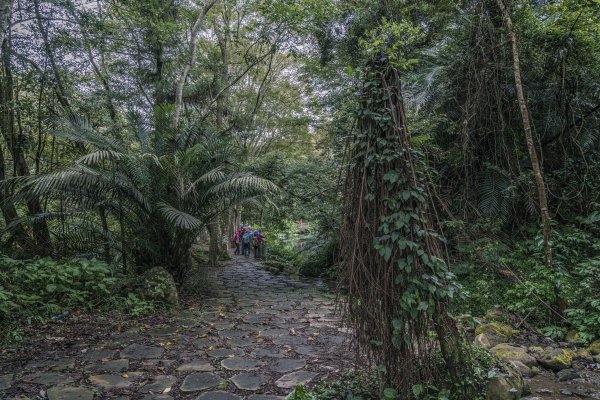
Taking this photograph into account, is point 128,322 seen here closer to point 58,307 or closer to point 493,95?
point 58,307

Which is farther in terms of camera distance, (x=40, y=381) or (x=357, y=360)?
(x=40, y=381)

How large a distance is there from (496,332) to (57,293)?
5.34 metres

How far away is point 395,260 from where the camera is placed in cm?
221

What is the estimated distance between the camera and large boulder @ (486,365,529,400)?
93.0 inches

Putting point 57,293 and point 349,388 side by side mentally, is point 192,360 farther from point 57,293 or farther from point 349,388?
point 57,293

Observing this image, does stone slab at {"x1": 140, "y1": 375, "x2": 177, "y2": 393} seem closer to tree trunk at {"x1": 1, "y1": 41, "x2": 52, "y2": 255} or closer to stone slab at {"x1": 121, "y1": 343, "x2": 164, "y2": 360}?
stone slab at {"x1": 121, "y1": 343, "x2": 164, "y2": 360}

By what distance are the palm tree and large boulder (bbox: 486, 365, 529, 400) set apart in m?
4.03

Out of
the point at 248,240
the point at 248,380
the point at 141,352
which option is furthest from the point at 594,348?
the point at 248,240

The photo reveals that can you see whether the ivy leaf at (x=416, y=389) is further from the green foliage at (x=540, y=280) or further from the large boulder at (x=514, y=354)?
the green foliage at (x=540, y=280)

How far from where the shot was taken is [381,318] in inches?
89.0

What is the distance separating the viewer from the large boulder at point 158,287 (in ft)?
16.5

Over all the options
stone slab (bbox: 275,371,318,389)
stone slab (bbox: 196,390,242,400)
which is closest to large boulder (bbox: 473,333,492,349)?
stone slab (bbox: 275,371,318,389)

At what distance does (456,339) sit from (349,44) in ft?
25.0

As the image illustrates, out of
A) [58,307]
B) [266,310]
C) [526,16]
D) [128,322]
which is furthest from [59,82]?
[526,16]
